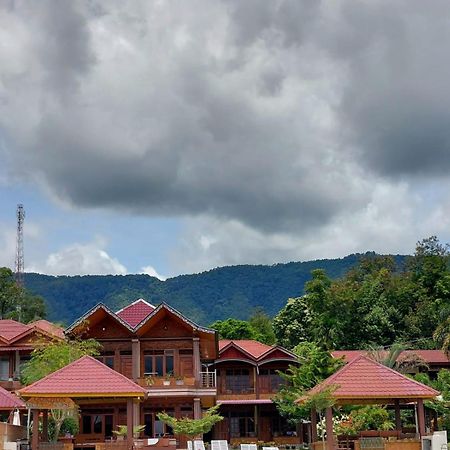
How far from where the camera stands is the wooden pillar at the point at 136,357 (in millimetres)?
38844

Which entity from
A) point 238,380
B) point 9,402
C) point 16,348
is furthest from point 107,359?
point 9,402

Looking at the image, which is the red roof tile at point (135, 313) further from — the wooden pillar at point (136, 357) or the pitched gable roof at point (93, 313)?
the pitched gable roof at point (93, 313)

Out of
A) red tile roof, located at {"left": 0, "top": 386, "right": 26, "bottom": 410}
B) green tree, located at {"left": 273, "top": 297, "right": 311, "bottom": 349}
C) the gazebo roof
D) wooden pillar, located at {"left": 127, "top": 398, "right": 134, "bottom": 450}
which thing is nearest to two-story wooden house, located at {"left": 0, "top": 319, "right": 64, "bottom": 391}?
red tile roof, located at {"left": 0, "top": 386, "right": 26, "bottom": 410}

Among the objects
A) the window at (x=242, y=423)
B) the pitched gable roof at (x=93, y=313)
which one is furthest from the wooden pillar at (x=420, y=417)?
the window at (x=242, y=423)

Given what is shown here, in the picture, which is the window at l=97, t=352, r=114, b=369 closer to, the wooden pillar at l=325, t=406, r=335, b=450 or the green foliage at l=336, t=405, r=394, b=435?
the green foliage at l=336, t=405, r=394, b=435

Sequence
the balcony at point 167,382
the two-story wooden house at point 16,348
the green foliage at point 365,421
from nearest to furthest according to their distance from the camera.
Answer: the green foliage at point 365,421 → the balcony at point 167,382 → the two-story wooden house at point 16,348

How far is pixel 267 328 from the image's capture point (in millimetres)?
80250

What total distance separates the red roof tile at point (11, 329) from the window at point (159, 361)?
7.05m

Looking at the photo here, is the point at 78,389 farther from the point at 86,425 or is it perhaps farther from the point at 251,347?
the point at 251,347

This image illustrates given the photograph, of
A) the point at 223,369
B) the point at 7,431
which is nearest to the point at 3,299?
the point at 223,369

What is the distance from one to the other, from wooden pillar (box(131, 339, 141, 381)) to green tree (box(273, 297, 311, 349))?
2310cm

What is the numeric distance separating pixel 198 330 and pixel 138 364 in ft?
11.3

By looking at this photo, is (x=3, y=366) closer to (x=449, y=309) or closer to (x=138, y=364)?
(x=138, y=364)

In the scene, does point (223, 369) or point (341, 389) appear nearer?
point (341, 389)
